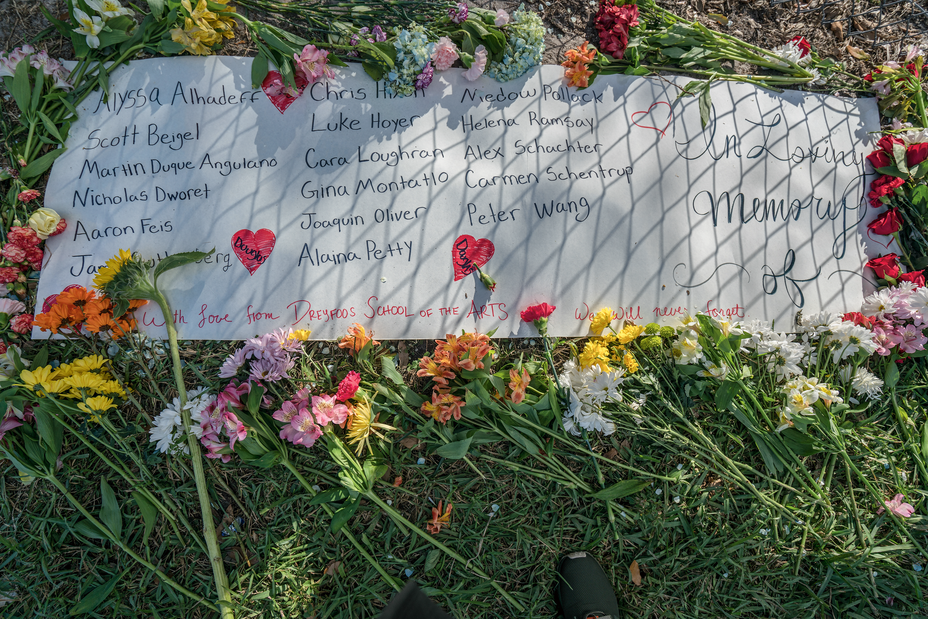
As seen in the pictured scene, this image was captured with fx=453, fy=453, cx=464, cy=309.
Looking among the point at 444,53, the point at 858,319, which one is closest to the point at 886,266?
the point at 858,319

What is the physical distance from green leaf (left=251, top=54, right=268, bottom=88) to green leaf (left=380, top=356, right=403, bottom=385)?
2.91ft

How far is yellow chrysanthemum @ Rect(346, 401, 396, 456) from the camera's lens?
1162 millimetres

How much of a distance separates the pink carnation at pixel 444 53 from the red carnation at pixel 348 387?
3.06 feet

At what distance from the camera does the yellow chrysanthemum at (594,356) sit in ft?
3.89

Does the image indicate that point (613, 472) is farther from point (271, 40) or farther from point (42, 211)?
point (42, 211)

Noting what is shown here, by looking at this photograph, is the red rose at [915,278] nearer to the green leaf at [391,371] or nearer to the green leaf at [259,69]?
the green leaf at [391,371]

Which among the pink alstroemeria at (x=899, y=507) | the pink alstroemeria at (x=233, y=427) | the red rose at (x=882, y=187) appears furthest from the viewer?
the red rose at (x=882, y=187)

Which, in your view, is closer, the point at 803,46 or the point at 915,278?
the point at 915,278

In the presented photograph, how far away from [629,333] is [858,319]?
0.69 metres

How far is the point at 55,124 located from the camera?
1.32 meters

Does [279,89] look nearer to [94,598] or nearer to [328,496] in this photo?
[328,496]

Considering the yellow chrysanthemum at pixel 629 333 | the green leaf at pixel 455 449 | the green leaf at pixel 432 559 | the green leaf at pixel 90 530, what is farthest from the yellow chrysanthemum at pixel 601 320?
the green leaf at pixel 90 530

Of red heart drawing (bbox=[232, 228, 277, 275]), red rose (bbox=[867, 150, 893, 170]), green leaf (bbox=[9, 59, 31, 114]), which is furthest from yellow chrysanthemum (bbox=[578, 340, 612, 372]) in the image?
green leaf (bbox=[9, 59, 31, 114])

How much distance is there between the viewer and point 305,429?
1.14m
